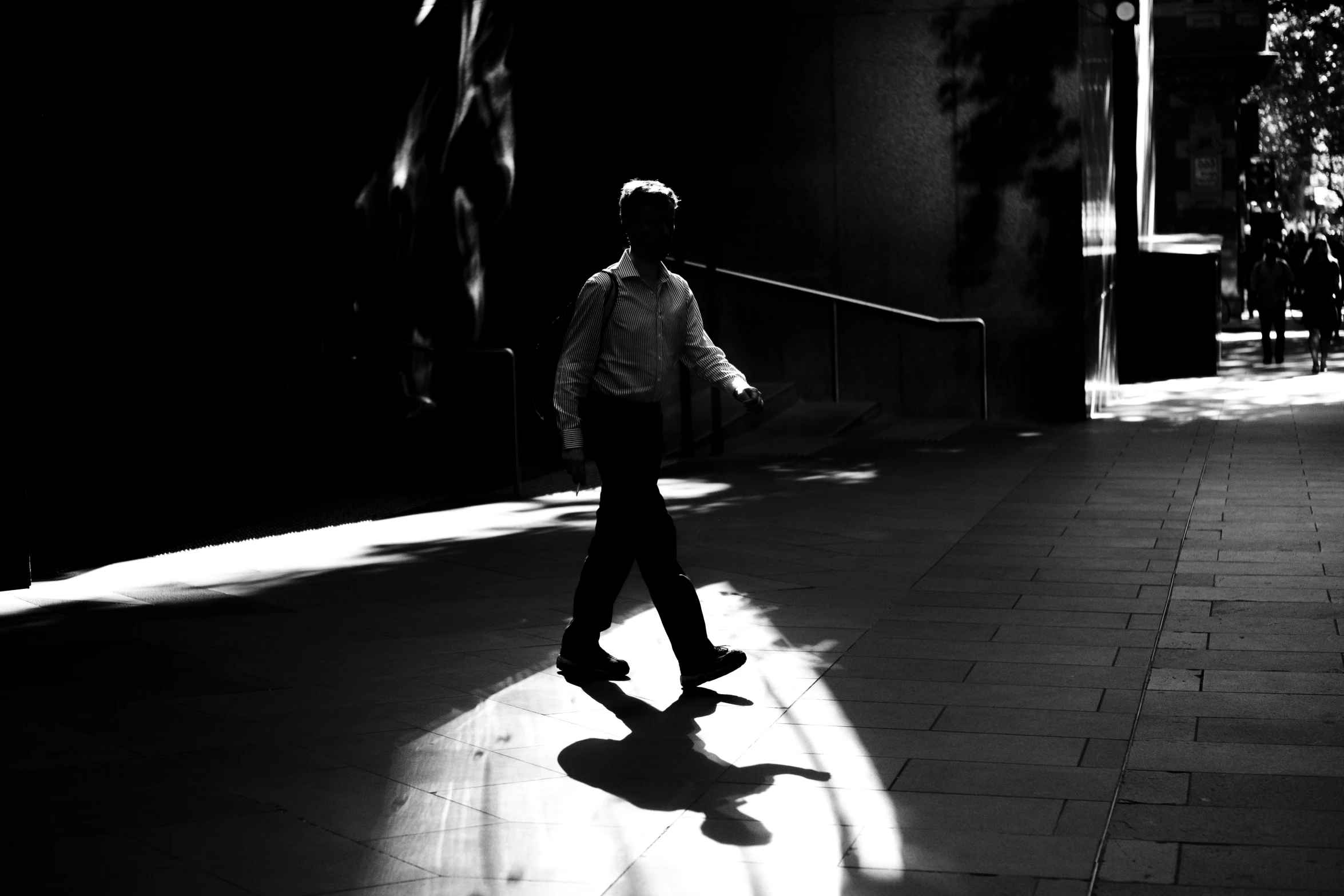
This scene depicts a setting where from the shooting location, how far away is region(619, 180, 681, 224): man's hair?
5.75 meters

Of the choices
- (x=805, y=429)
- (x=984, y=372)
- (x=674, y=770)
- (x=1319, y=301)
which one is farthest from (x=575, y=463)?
(x=1319, y=301)

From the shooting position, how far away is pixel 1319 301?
810 inches

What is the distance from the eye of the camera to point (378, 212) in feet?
38.3

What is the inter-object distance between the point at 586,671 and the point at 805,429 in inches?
347

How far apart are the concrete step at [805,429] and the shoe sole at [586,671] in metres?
7.13

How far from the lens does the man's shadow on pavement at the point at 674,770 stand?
4.43 meters

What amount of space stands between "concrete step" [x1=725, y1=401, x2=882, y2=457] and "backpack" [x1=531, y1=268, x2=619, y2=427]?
711 centimetres

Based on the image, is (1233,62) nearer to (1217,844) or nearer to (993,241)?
(993,241)

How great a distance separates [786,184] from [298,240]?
21.2 ft

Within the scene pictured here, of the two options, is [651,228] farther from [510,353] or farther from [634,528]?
[510,353]

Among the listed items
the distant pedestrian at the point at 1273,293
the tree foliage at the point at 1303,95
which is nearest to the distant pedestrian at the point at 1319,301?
the distant pedestrian at the point at 1273,293

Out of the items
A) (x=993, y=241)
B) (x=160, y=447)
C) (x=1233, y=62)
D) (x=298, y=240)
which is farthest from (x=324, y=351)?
(x=1233, y=62)

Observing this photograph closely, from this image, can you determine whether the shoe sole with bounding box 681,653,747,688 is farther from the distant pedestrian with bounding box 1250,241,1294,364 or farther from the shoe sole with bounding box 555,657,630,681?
the distant pedestrian with bounding box 1250,241,1294,364

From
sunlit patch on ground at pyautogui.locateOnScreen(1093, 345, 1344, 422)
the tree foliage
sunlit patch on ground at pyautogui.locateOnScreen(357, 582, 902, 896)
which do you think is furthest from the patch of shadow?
the tree foliage
